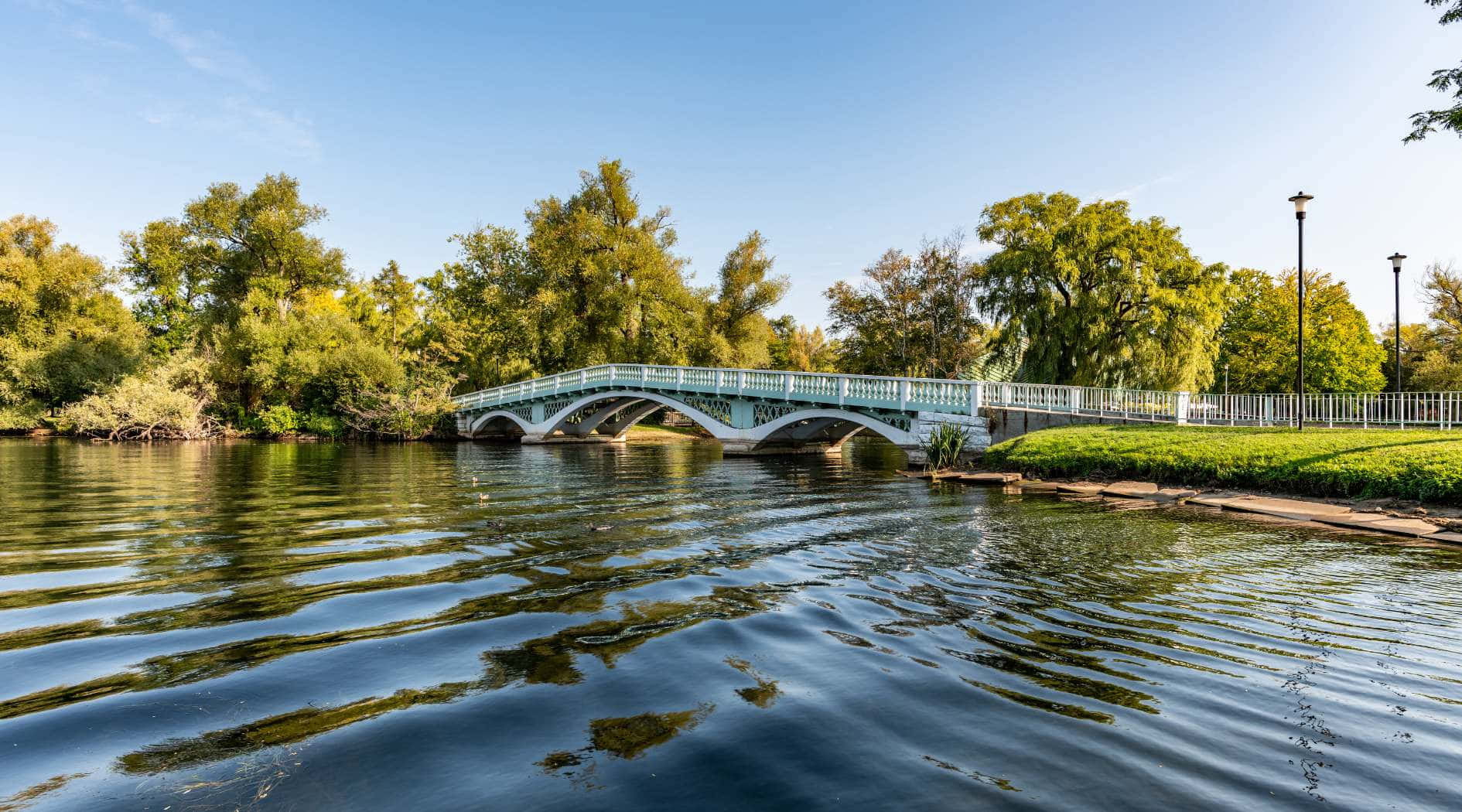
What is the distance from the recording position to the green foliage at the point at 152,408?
127ft

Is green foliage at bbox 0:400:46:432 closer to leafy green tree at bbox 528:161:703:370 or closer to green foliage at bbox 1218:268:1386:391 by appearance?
leafy green tree at bbox 528:161:703:370

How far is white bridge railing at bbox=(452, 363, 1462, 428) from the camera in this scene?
20.6m

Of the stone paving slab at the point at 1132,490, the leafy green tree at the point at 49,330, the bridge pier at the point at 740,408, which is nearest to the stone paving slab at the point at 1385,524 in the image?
the stone paving slab at the point at 1132,490

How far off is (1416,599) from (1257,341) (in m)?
40.1

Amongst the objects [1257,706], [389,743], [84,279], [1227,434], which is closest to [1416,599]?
[1257,706]

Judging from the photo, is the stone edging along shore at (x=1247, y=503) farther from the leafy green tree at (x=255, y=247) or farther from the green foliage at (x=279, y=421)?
the leafy green tree at (x=255, y=247)

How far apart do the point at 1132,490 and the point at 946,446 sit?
23.3ft

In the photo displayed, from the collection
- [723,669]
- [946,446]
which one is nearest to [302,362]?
[946,446]

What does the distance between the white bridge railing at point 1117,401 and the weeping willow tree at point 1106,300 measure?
2.90m

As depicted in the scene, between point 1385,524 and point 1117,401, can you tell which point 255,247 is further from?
point 1385,524

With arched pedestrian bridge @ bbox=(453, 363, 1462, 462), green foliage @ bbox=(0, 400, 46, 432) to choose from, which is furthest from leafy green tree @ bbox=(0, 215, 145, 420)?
arched pedestrian bridge @ bbox=(453, 363, 1462, 462)

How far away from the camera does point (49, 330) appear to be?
44625mm

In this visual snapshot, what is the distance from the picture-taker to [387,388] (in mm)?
45000

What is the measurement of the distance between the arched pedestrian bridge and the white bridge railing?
4 centimetres
